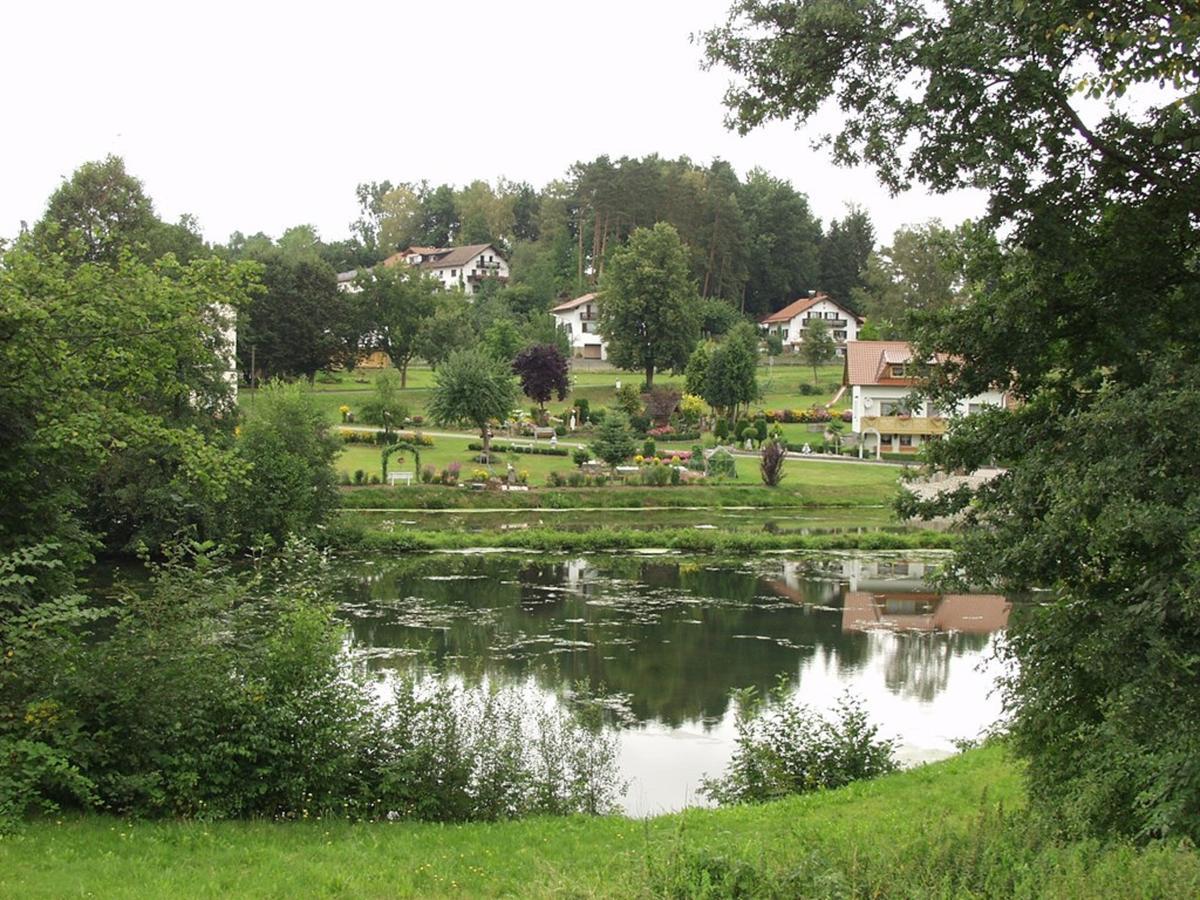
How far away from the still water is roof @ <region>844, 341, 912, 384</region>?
24891 millimetres

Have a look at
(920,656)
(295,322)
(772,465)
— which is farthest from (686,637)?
(295,322)

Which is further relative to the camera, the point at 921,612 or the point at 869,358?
the point at 869,358

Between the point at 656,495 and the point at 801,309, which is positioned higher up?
the point at 801,309

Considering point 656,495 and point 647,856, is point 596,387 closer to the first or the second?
point 656,495

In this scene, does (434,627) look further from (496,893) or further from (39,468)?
(496,893)

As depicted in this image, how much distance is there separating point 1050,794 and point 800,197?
97285 millimetres

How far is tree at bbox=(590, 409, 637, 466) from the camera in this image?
4566cm

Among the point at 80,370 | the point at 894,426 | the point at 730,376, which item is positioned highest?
the point at 730,376

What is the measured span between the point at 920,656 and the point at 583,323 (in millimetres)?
67176

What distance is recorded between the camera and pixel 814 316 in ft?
299

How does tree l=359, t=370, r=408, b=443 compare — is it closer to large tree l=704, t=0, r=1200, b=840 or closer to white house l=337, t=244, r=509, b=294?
large tree l=704, t=0, r=1200, b=840

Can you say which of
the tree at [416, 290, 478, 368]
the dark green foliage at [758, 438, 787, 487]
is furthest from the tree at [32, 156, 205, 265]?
the tree at [416, 290, 478, 368]

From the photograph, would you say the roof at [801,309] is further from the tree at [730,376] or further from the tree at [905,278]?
the tree at [730,376]

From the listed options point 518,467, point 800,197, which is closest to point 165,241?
point 518,467
